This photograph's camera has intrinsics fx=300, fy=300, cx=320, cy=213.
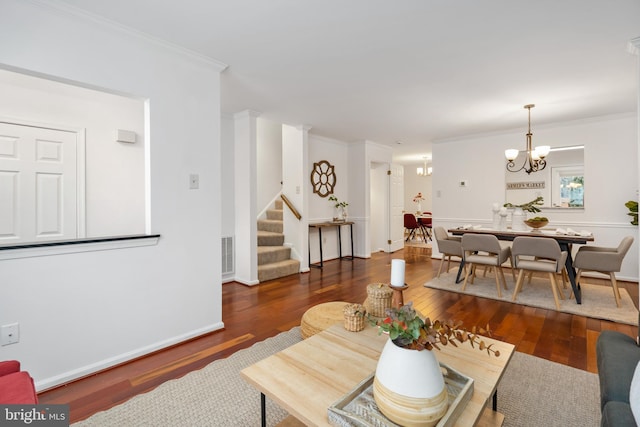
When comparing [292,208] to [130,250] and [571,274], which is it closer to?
[130,250]

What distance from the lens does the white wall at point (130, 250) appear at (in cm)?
178

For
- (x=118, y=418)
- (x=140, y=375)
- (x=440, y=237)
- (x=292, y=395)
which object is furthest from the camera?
(x=440, y=237)

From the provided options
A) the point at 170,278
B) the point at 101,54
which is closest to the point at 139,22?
the point at 101,54

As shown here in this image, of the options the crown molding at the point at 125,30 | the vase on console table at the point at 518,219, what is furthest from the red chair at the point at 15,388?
the vase on console table at the point at 518,219

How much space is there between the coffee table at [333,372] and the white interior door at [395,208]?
546cm

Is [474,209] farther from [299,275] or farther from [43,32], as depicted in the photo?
[43,32]

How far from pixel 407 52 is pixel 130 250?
2689mm

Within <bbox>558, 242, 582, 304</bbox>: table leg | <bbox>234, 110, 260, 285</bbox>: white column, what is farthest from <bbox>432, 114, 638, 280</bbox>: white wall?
<bbox>234, 110, 260, 285</bbox>: white column

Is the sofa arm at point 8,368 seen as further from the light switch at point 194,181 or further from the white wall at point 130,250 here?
the light switch at point 194,181

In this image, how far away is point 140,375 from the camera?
1991 millimetres

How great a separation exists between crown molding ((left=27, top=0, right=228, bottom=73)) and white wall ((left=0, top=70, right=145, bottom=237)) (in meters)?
0.68

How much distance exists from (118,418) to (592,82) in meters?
4.90

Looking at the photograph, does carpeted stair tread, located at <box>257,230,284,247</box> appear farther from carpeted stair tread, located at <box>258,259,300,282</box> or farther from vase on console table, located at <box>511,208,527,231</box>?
vase on console table, located at <box>511,208,527,231</box>

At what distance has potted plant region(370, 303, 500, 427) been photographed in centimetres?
96
